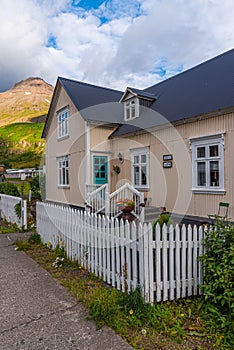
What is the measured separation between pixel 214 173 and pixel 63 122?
1045 cm

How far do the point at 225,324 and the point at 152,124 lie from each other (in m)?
8.36

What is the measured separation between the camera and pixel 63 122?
15.4 metres

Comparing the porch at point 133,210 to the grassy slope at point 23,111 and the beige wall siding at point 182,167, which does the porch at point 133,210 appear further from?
the grassy slope at point 23,111

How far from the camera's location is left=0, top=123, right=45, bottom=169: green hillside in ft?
159

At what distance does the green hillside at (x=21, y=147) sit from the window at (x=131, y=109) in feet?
112

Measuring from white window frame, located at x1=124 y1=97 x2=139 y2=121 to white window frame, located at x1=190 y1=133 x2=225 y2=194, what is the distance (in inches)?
177

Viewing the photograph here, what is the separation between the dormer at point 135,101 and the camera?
12.2 m

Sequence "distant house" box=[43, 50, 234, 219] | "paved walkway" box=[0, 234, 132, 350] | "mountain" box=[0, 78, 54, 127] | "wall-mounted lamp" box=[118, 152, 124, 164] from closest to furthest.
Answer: "paved walkway" box=[0, 234, 132, 350], "distant house" box=[43, 50, 234, 219], "wall-mounted lamp" box=[118, 152, 124, 164], "mountain" box=[0, 78, 54, 127]

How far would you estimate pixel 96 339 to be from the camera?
277cm

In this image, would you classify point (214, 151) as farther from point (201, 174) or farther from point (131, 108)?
point (131, 108)

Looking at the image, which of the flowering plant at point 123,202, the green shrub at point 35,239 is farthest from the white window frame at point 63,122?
the green shrub at point 35,239

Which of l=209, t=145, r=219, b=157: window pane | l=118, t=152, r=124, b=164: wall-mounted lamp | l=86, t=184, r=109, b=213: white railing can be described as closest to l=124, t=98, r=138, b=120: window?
l=118, t=152, r=124, b=164: wall-mounted lamp

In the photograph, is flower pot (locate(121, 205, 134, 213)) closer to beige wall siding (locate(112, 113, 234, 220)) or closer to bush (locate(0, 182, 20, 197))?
beige wall siding (locate(112, 113, 234, 220))

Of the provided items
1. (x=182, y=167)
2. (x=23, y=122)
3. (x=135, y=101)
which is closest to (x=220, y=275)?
(x=182, y=167)
